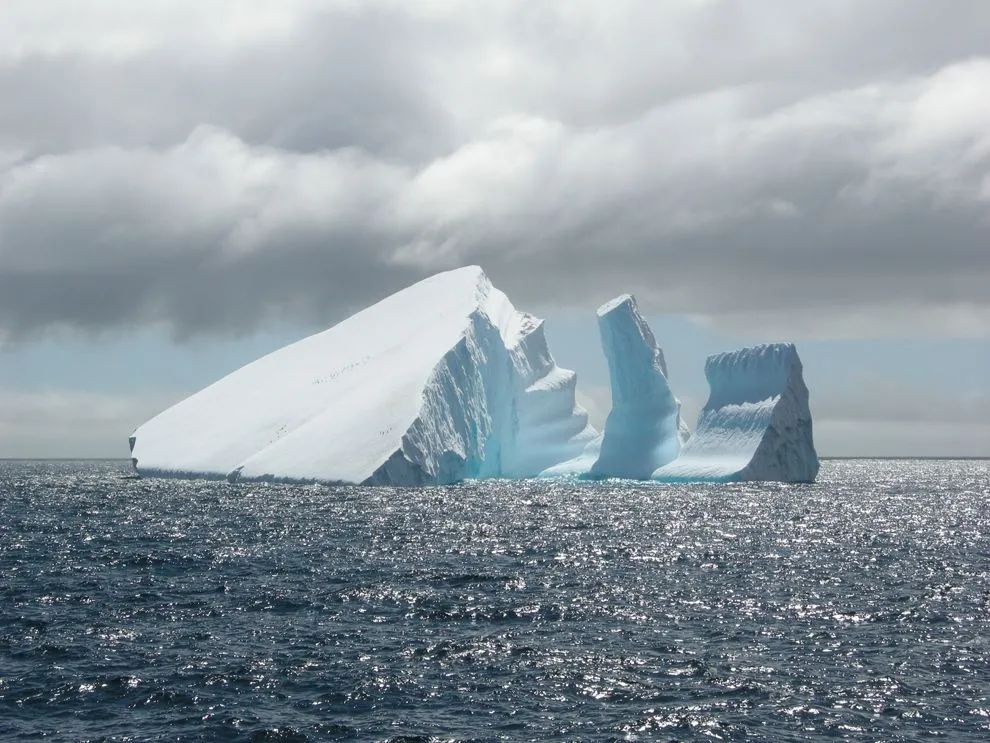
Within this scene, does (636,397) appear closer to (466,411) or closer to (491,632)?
(466,411)

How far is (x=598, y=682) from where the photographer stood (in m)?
16.8

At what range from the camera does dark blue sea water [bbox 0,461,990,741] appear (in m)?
15.1

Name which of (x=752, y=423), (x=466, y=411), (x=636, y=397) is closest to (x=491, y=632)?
(x=466, y=411)

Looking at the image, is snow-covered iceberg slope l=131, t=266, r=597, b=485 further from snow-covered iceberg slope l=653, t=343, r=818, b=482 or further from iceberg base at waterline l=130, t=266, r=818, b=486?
snow-covered iceberg slope l=653, t=343, r=818, b=482

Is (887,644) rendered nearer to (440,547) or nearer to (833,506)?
(440,547)

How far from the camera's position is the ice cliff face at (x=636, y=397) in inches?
2618

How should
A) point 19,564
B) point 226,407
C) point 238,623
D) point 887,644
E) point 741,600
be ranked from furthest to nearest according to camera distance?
point 226,407 → point 19,564 → point 741,600 → point 238,623 → point 887,644

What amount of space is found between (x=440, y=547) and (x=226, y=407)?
140 ft

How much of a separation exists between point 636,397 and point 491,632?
47178 millimetres

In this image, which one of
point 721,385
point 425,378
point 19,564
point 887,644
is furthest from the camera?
point 721,385

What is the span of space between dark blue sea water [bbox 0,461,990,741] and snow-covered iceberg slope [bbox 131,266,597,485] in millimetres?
17100

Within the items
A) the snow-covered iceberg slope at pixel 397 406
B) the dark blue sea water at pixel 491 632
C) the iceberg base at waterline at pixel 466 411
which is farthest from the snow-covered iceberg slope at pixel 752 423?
the dark blue sea water at pixel 491 632

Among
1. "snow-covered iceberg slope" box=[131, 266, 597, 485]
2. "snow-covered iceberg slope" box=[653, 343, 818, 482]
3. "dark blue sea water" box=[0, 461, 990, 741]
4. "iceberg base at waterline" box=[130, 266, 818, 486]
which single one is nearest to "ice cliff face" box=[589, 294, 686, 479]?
"iceberg base at waterline" box=[130, 266, 818, 486]

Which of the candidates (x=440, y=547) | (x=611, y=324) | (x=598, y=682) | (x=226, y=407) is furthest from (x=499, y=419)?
(x=598, y=682)
